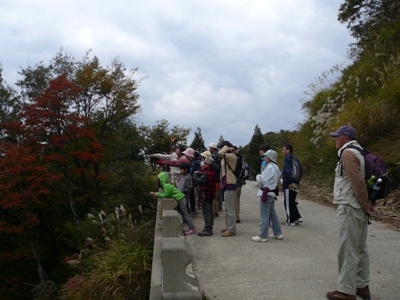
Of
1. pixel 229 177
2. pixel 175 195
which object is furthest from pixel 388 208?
pixel 175 195

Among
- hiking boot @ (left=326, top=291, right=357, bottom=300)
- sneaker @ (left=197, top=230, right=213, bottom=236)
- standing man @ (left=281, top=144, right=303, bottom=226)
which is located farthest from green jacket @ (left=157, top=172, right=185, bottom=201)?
hiking boot @ (left=326, top=291, right=357, bottom=300)

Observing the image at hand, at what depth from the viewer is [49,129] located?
18.7m

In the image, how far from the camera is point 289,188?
26.9 ft

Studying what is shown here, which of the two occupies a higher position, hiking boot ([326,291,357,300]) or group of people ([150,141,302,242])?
group of people ([150,141,302,242])

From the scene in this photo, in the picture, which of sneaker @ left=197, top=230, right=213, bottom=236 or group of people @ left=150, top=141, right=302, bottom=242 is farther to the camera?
sneaker @ left=197, top=230, right=213, bottom=236

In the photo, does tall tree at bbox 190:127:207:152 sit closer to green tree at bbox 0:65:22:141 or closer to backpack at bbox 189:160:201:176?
green tree at bbox 0:65:22:141

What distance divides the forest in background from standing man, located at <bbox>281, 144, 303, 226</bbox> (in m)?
2.71

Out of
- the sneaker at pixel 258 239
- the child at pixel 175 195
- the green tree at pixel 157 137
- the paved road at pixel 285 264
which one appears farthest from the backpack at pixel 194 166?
the green tree at pixel 157 137

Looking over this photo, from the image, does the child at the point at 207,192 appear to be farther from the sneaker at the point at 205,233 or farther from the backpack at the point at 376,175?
the backpack at the point at 376,175

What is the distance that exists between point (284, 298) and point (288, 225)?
4.39m

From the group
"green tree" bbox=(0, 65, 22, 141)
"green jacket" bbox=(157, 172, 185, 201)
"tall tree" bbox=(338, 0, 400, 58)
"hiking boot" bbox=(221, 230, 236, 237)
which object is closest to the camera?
"hiking boot" bbox=(221, 230, 236, 237)

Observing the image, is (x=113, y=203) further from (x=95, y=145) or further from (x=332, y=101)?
(x=332, y=101)

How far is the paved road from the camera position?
14.9ft

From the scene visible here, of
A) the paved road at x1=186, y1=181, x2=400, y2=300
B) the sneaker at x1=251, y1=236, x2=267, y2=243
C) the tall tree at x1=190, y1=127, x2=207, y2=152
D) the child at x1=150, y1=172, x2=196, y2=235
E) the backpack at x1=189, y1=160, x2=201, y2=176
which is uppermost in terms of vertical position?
the tall tree at x1=190, y1=127, x2=207, y2=152
